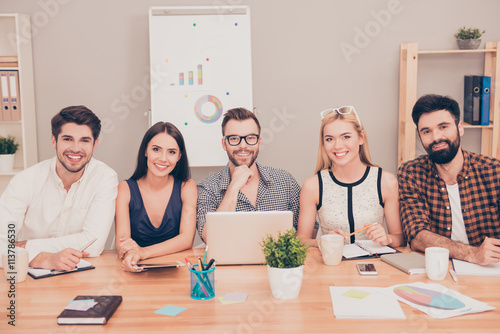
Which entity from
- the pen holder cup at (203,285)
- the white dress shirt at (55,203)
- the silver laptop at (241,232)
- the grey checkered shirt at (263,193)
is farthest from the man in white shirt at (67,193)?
the pen holder cup at (203,285)

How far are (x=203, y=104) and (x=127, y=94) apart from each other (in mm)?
615

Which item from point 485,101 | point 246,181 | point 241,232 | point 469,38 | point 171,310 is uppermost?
point 469,38

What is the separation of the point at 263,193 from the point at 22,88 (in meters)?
2.07

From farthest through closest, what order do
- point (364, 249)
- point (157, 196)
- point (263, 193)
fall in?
point (263, 193), point (157, 196), point (364, 249)

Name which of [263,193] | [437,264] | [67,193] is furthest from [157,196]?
[437,264]

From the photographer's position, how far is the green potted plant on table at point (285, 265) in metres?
1.50

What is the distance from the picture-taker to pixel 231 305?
1.47 meters

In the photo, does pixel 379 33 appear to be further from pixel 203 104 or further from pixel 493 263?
pixel 493 263

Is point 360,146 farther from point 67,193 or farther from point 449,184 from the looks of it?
point 67,193

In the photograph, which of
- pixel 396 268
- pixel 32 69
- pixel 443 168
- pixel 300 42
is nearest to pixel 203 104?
pixel 300 42

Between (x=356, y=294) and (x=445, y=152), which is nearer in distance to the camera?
(x=356, y=294)

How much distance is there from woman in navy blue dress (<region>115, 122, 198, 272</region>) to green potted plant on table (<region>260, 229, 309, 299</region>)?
2.46ft

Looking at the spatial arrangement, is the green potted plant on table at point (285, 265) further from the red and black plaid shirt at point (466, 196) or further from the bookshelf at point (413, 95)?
the bookshelf at point (413, 95)

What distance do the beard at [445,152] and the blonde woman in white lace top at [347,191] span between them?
0.67ft
